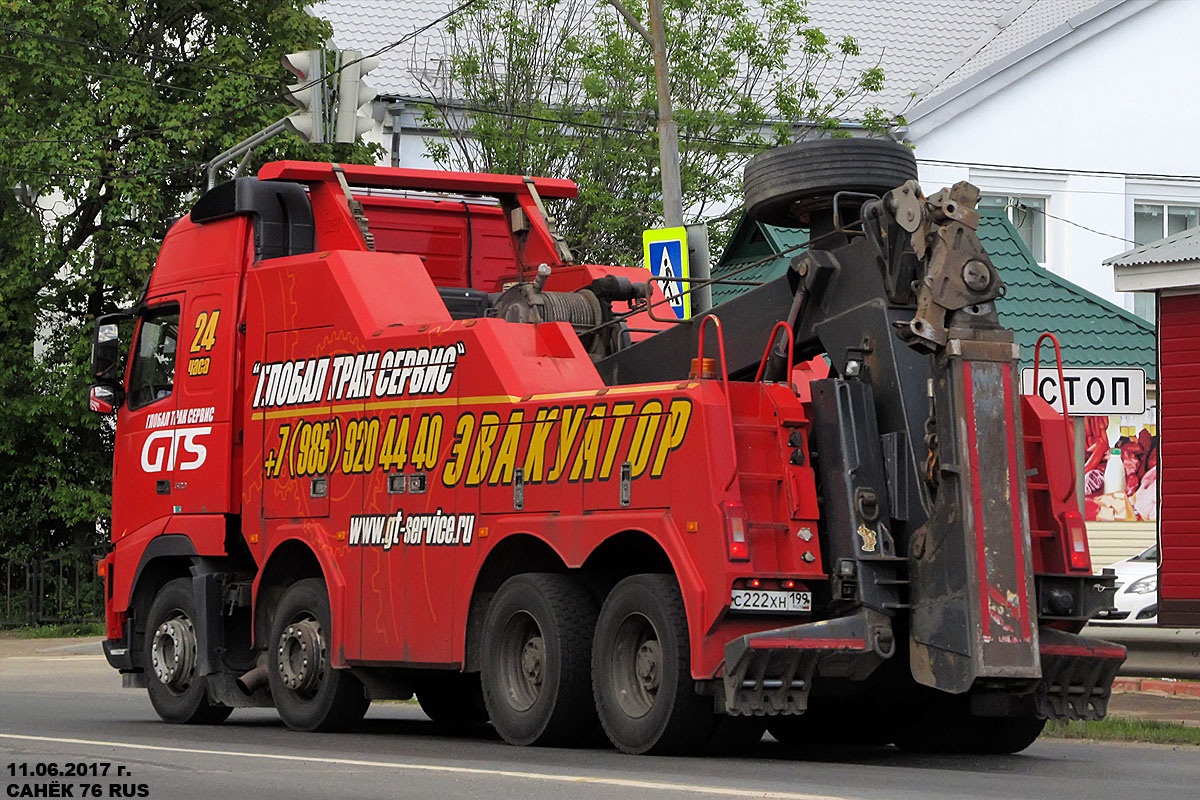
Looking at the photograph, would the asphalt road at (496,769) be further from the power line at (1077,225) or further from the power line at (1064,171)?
the power line at (1077,225)

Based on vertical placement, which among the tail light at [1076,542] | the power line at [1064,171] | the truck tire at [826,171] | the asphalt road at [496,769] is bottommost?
the asphalt road at [496,769]

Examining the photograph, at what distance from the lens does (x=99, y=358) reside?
15.7 meters

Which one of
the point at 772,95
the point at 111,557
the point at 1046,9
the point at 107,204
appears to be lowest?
the point at 111,557

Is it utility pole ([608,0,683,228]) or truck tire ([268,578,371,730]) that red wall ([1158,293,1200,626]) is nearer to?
utility pole ([608,0,683,228])

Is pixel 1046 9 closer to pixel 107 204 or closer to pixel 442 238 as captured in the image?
pixel 107 204

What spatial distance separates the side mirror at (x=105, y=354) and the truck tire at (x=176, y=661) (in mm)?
1865

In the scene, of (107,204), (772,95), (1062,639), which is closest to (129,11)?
(107,204)

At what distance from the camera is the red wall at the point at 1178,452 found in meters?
18.2

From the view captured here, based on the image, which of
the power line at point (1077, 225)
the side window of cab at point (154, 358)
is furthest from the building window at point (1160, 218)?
the side window of cab at point (154, 358)

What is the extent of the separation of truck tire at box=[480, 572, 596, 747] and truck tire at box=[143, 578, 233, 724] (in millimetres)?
3281

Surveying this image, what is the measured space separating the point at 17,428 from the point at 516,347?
19291 millimetres

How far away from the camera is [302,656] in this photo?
44.3ft

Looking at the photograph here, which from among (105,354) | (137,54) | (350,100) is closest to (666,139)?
(350,100)

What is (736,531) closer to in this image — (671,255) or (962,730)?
(962,730)
